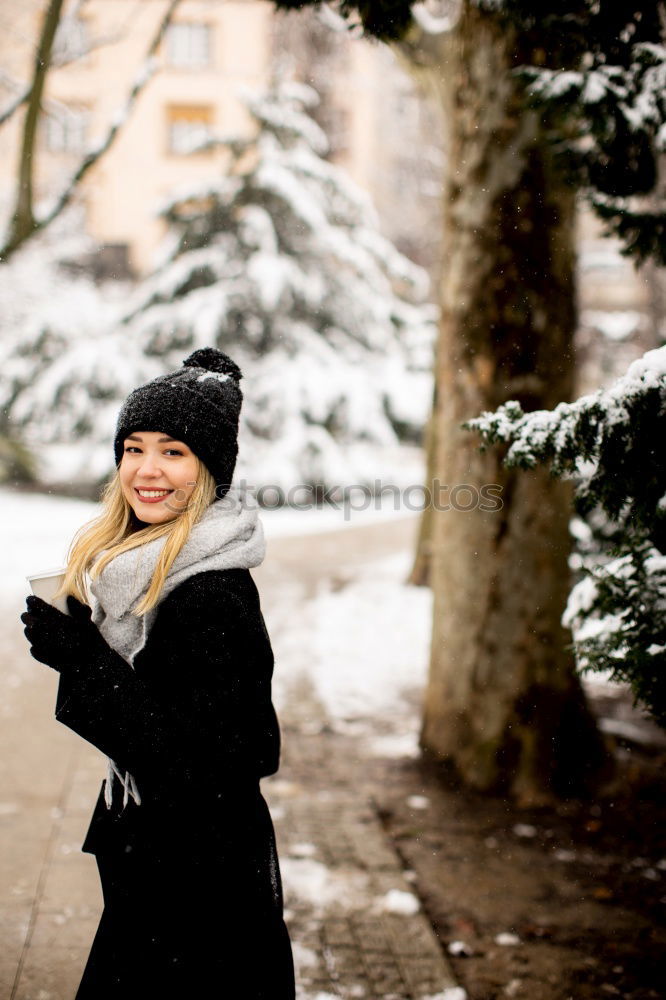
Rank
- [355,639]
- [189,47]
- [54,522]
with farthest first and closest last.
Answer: [189,47]
[54,522]
[355,639]

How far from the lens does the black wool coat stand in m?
1.89

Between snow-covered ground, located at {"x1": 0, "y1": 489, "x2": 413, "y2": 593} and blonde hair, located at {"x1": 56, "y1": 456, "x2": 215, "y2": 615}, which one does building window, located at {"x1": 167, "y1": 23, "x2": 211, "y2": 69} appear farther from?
blonde hair, located at {"x1": 56, "y1": 456, "x2": 215, "y2": 615}

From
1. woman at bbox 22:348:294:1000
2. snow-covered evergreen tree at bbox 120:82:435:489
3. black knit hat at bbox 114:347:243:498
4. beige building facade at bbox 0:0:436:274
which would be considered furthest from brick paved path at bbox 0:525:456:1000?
beige building facade at bbox 0:0:436:274

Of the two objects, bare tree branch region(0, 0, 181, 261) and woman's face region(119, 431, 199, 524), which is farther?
bare tree branch region(0, 0, 181, 261)

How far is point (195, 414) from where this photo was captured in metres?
2.09

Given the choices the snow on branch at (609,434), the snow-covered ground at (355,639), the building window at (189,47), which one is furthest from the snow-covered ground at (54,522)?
the building window at (189,47)

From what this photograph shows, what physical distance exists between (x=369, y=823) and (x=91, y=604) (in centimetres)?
277

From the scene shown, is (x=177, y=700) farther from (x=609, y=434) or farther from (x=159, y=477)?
(x=609, y=434)

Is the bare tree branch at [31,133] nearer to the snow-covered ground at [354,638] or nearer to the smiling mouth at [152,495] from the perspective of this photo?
the snow-covered ground at [354,638]

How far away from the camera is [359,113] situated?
105 ft

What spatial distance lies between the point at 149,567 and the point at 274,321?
13538mm

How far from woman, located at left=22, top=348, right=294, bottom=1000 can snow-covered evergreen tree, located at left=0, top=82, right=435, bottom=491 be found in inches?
474

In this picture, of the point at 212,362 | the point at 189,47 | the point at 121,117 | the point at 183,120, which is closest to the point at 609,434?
the point at 212,362

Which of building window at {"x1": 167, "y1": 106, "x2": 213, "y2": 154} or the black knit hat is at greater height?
building window at {"x1": 167, "y1": 106, "x2": 213, "y2": 154}
